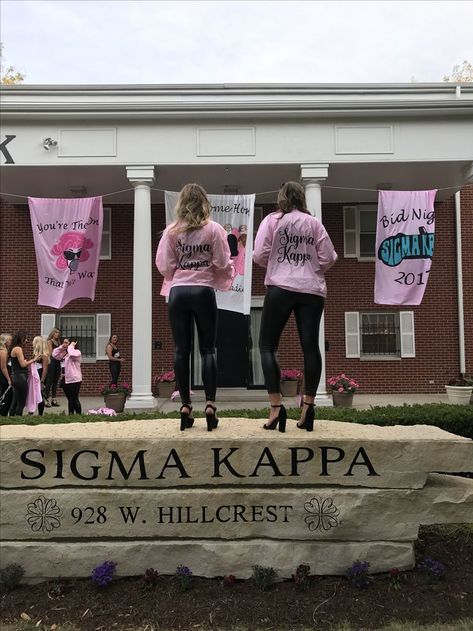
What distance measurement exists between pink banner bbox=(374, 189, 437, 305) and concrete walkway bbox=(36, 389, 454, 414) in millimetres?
2916

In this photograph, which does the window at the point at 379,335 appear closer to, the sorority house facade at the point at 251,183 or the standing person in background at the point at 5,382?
the sorority house facade at the point at 251,183

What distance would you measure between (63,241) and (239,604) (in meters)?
9.66

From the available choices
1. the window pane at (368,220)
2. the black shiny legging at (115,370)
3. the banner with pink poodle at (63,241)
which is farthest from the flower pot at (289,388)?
the banner with pink poodle at (63,241)

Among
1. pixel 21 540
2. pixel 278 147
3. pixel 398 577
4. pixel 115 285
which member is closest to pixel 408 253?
pixel 278 147

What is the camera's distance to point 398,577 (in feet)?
11.5

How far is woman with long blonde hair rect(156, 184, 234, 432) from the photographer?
384cm

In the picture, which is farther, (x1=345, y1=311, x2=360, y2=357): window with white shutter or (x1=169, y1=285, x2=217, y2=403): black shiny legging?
(x1=345, y1=311, x2=360, y2=357): window with white shutter

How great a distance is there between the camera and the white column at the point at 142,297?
1152cm

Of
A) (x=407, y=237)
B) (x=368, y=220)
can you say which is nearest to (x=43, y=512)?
(x=407, y=237)

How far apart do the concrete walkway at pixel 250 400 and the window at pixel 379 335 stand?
1230mm

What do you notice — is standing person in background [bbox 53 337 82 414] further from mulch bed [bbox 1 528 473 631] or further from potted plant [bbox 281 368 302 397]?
mulch bed [bbox 1 528 473 631]

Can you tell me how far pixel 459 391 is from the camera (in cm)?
1291

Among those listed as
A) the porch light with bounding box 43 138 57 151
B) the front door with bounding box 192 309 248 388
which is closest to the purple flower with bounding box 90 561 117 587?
the porch light with bounding box 43 138 57 151

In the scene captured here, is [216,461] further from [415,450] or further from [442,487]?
[442,487]
